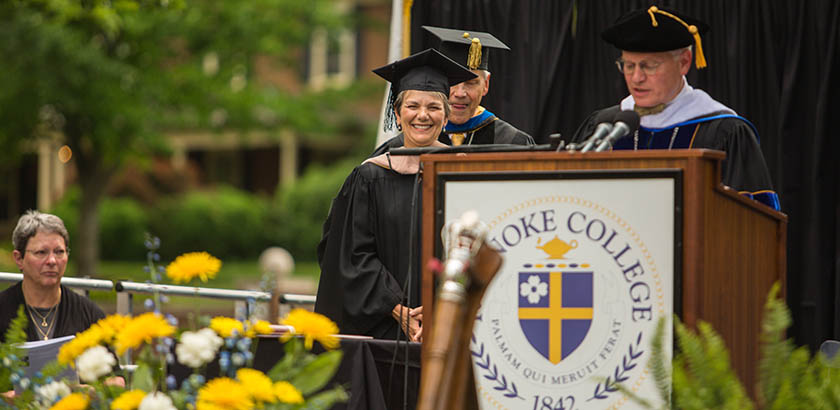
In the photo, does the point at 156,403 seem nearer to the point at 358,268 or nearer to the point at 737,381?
the point at 737,381

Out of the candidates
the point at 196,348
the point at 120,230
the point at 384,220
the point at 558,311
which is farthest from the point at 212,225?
the point at 196,348

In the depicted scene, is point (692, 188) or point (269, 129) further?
point (269, 129)

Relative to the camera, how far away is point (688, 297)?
9.41 feet

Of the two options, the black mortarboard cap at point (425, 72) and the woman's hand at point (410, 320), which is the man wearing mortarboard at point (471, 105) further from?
the woman's hand at point (410, 320)

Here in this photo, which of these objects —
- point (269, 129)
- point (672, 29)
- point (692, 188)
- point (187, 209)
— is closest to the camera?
point (692, 188)

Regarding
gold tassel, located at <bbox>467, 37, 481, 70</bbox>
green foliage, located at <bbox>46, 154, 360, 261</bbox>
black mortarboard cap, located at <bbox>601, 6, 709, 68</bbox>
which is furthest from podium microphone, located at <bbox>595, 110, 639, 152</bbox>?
green foliage, located at <bbox>46, 154, 360, 261</bbox>

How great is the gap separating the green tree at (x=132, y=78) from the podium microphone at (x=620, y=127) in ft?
40.0

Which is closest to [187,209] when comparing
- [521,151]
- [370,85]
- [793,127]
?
[370,85]

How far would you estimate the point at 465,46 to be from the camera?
198 inches

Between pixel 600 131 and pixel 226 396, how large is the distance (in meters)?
1.32

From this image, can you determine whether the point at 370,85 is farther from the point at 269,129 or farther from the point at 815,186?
the point at 815,186

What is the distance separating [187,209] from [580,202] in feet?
74.2

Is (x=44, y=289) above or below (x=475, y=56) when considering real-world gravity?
below

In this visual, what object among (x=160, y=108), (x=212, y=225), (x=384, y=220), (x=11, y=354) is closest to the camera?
(x=11, y=354)
